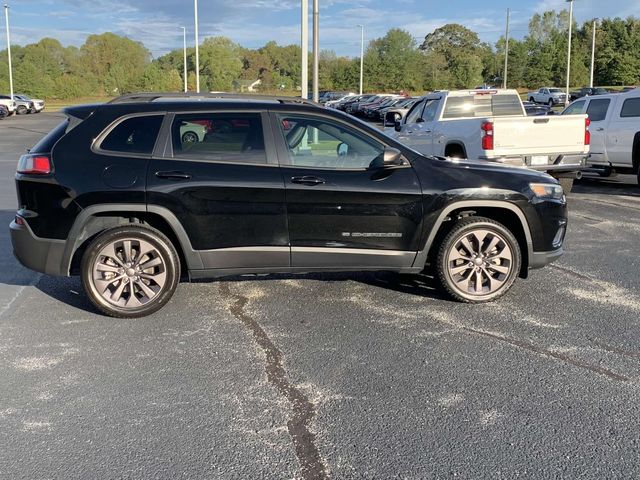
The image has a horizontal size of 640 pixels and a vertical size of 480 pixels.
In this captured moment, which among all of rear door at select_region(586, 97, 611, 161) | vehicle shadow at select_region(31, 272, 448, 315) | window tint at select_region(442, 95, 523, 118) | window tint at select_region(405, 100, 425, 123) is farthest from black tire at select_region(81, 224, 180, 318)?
rear door at select_region(586, 97, 611, 161)

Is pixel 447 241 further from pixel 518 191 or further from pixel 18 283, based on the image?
pixel 18 283

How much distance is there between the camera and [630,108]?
12.6 m

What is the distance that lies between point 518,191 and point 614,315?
4.21ft

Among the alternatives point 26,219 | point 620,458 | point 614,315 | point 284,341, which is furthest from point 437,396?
point 26,219

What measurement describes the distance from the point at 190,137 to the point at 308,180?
1046 mm

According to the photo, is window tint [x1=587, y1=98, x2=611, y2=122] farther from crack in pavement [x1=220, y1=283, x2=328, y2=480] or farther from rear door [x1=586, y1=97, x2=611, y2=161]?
crack in pavement [x1=220, y1=283, x2=328, y2=480]

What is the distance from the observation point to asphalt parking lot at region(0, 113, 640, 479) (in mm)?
3150

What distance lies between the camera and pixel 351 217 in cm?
527

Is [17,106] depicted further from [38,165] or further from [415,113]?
[38,165]

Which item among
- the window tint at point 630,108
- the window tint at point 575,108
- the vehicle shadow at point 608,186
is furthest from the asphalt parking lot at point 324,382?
the window tint at point 575,108

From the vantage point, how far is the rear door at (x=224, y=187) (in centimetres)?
511

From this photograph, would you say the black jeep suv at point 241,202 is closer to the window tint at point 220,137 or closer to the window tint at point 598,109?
the window tint at point 220,137

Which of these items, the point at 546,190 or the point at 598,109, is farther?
the point at 598,109

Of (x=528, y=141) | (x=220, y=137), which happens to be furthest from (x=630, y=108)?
(x=220, y=137)
